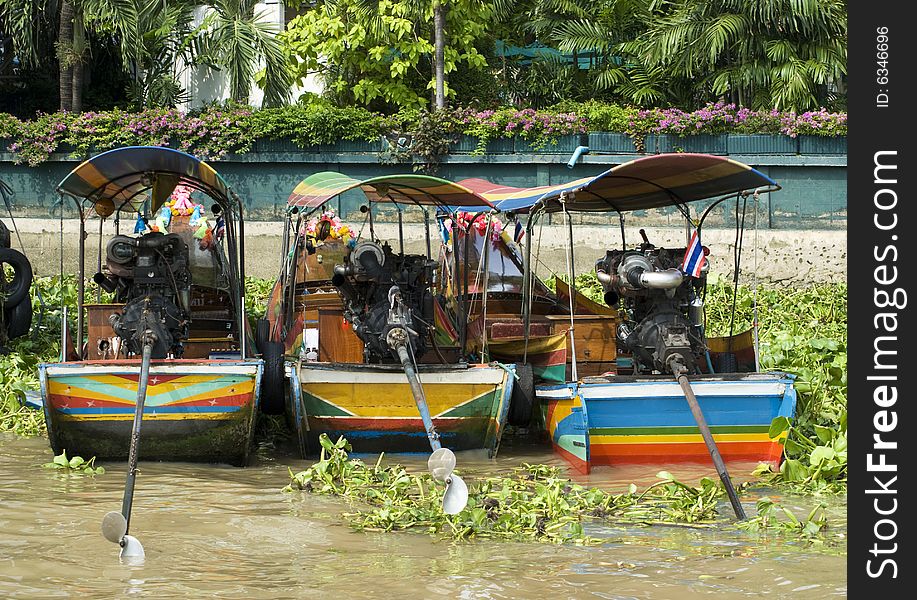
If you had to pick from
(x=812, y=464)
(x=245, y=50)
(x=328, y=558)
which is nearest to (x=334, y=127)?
(x=245, y=50)

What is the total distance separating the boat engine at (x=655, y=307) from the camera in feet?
29.3

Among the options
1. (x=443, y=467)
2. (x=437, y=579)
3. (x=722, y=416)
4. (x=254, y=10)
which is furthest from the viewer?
(x=254, y=10)

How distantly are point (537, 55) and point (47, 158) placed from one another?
8.76 m

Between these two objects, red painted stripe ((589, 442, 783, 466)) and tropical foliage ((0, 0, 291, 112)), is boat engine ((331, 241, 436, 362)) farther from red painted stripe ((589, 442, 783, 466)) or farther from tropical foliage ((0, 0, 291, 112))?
tropical foliage ((0, 0, 291, 112))

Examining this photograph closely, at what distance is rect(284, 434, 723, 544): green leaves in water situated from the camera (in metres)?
7.17

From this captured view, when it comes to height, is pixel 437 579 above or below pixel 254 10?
below

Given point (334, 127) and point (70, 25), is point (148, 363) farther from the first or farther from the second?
point (70, 25)

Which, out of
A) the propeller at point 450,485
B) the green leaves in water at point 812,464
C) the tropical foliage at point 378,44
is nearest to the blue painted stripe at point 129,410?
the propeller at point 450,485

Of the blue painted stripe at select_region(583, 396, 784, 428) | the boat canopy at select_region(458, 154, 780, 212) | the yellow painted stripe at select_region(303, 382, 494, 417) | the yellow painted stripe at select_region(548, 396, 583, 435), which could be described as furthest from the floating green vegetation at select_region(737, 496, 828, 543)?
the yellow painted stripe at select_region(303, 382, 494, 417)

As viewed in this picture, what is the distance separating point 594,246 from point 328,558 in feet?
38.6

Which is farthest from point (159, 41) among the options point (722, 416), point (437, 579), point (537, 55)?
point (437, 579)

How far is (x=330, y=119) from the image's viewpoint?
1827cm

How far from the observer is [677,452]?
893cm

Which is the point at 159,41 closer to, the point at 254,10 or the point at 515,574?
the point at 254,10
